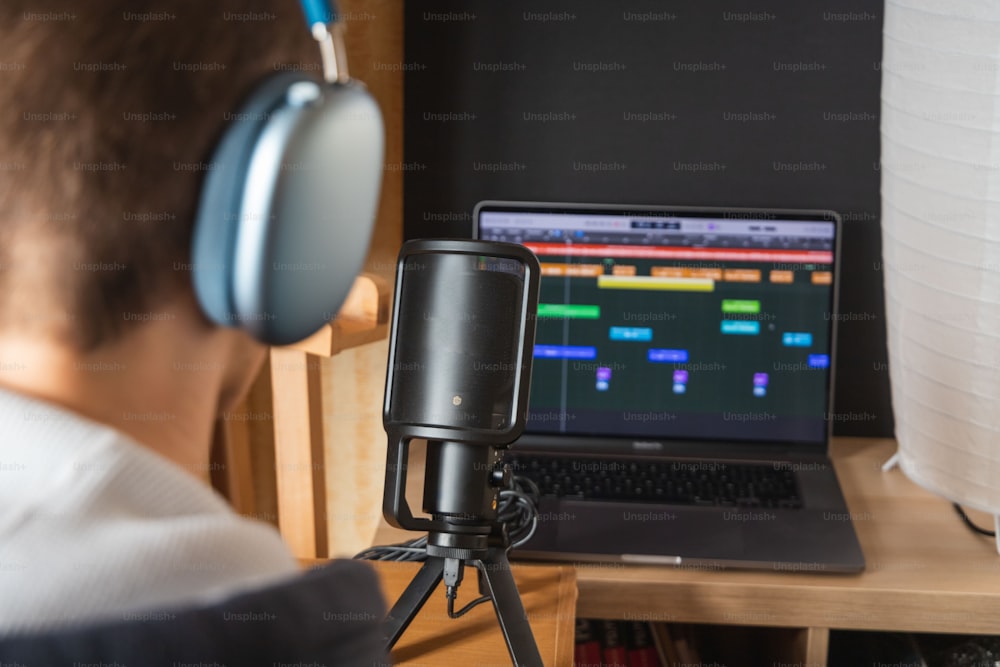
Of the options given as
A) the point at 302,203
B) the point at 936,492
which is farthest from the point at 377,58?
the point at 302,203

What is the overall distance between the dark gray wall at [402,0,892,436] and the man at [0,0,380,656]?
1.01m

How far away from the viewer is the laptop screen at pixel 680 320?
1.17 metres

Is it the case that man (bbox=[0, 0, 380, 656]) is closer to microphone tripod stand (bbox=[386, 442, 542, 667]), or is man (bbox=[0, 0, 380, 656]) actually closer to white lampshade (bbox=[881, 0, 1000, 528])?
microphone tripod stand (bbox=[386, 442, 542, 667])

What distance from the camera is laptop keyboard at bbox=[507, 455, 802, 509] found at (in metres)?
1.04

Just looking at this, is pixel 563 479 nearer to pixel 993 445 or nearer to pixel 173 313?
pixel 993 445

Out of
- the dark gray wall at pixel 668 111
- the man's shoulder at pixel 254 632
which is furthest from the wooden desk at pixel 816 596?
the man's shoulder at pixel 254 632

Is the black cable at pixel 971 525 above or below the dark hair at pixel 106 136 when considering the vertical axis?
below

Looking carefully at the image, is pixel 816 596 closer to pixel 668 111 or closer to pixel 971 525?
pixel 971 525

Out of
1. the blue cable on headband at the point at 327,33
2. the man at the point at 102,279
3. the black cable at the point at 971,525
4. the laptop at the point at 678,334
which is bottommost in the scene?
the black cable at the point at 971,525

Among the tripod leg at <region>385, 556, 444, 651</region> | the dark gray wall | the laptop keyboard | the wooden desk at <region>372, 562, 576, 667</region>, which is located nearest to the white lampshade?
the laptop keyboard

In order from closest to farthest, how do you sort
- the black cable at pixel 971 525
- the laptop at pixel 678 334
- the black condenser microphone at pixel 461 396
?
the black condenser microphone at pixel 461 396
the black cable at pixel 971 525
the laptop at pixel 678 334

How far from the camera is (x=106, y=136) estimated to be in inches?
10.9

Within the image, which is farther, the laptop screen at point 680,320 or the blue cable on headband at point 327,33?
the laptop screen at point 680,320

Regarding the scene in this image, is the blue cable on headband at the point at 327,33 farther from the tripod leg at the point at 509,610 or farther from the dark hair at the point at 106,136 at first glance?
the tripod leg at the point at 509,610
